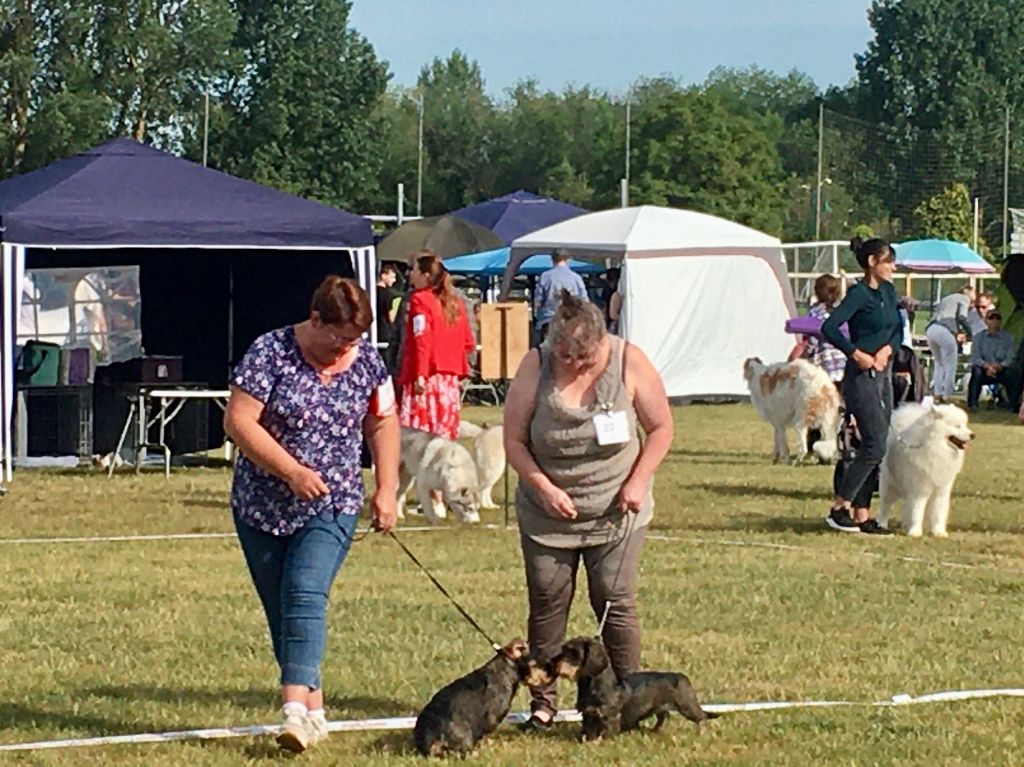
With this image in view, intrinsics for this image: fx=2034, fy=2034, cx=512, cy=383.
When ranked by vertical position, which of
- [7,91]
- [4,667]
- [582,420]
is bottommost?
[4,667]

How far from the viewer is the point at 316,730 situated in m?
6.24

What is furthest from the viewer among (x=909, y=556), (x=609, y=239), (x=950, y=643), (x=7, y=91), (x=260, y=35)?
(x=260, y=35)

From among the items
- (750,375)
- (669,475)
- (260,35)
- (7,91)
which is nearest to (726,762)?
(669,475)

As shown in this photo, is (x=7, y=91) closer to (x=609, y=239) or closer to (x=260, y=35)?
(x=260, y=35)

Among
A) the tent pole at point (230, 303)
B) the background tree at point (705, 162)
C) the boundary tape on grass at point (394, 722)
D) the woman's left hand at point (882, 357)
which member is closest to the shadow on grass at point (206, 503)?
the tent pole at point (230, 303)

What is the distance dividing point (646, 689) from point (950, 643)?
2.45m

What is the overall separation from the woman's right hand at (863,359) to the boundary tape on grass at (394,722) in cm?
438

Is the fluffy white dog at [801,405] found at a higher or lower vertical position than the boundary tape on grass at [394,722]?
higher

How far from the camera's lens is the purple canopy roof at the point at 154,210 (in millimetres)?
14789

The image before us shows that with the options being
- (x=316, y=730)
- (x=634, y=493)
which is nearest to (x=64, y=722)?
(x=316, y=730)

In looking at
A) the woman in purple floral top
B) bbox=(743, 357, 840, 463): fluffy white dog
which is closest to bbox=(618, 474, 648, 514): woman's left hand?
the woman in purple floral top

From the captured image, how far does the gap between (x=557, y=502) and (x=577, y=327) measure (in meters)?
0.55

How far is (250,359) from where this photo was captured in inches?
242

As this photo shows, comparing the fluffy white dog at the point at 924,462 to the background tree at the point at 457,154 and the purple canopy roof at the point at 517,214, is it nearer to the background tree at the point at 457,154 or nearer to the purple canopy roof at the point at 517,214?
the purple canopy roof at the point at 517,214
